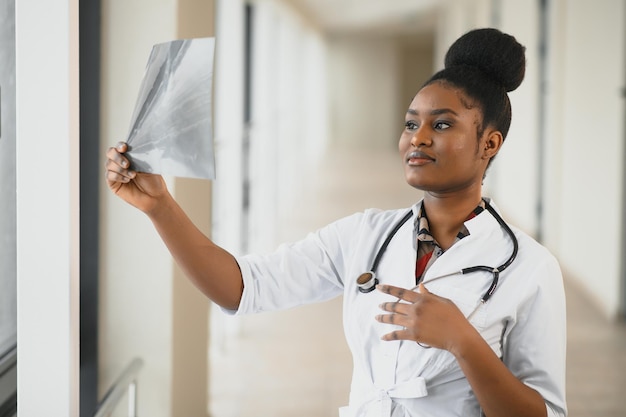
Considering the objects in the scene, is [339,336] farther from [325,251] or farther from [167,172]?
[167,172]

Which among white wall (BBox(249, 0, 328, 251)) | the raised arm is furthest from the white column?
white wall (BBox(249, 0, 328, 251))

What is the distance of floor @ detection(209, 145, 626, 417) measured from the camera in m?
2.74

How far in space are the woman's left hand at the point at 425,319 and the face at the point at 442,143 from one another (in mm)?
156

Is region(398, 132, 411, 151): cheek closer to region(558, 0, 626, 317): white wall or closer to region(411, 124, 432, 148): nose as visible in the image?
region(411, 124, 432, 148): nose

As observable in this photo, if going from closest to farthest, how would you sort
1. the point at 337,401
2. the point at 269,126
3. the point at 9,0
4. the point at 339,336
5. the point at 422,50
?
the point at 9,0, the point at 337,401, the point at 339,336, the point at 269,126, the point at 422,50

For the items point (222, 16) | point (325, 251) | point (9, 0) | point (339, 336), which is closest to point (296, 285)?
point (325, 251)

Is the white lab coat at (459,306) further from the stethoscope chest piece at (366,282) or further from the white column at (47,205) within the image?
the white column at (47,205)

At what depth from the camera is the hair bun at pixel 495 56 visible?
42.6 inches

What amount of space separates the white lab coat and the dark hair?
0.45 ft

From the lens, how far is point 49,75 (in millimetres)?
1216

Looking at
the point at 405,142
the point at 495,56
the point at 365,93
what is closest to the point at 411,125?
the point at 405,142

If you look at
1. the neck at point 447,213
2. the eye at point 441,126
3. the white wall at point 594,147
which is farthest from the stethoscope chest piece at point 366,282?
the white wall at point 594,147

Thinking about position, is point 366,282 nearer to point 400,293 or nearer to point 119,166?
point 400,293

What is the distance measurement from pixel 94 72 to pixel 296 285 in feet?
2.88
